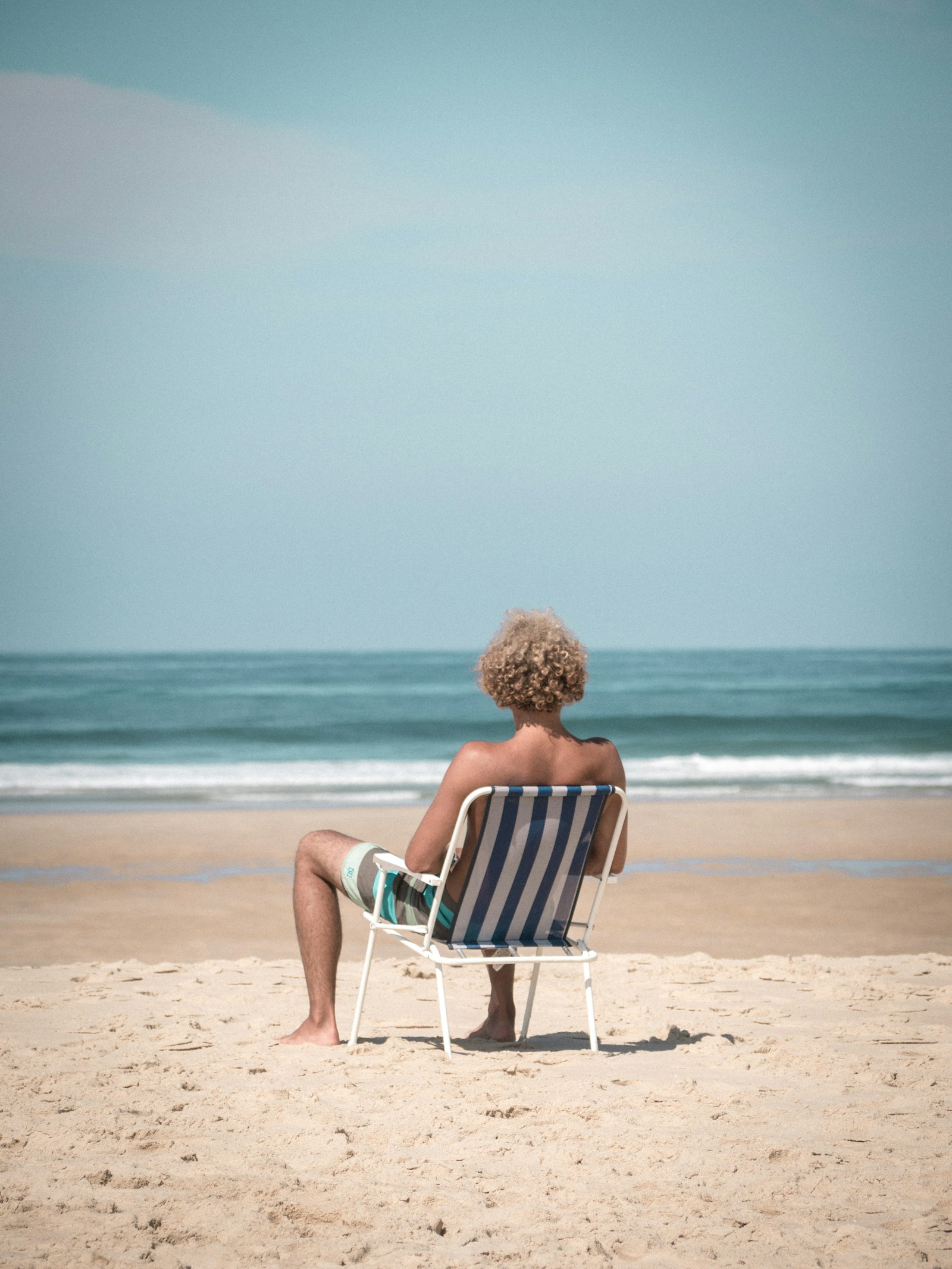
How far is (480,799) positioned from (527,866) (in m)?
0.32

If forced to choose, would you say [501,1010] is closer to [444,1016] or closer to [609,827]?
[444,1016]

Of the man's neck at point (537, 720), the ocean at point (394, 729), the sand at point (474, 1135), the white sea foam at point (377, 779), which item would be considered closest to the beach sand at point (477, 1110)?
the sand at point (474, 1135)

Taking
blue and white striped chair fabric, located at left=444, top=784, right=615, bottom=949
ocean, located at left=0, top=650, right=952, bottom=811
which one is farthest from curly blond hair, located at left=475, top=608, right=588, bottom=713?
ocean, located at left=0, top=650, right=952, bottom=811

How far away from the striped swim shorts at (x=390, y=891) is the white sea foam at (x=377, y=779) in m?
9.47

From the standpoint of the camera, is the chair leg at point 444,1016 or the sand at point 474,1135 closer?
the sand at point 474,1135

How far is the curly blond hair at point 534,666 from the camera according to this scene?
3773 millimetres

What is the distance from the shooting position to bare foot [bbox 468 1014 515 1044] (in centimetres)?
434

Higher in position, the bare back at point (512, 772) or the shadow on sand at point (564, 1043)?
the bare back at point (512, 772)

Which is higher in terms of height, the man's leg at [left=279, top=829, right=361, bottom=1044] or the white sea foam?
the man's leg at [left=279, top=829, right=361, bottom=1044]

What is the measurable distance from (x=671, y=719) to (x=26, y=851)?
19146mm

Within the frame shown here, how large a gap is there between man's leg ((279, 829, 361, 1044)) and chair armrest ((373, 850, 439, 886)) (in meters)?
0.16

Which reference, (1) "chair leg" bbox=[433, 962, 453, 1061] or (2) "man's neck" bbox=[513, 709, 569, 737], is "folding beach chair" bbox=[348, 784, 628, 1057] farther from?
(2) "man's neck" bbox=[513, 709, 569, 737]

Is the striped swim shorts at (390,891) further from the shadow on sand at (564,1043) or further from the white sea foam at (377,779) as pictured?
the white sea foam at (377,779)

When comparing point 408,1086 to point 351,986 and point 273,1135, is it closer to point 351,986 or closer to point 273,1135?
point 273,1135
